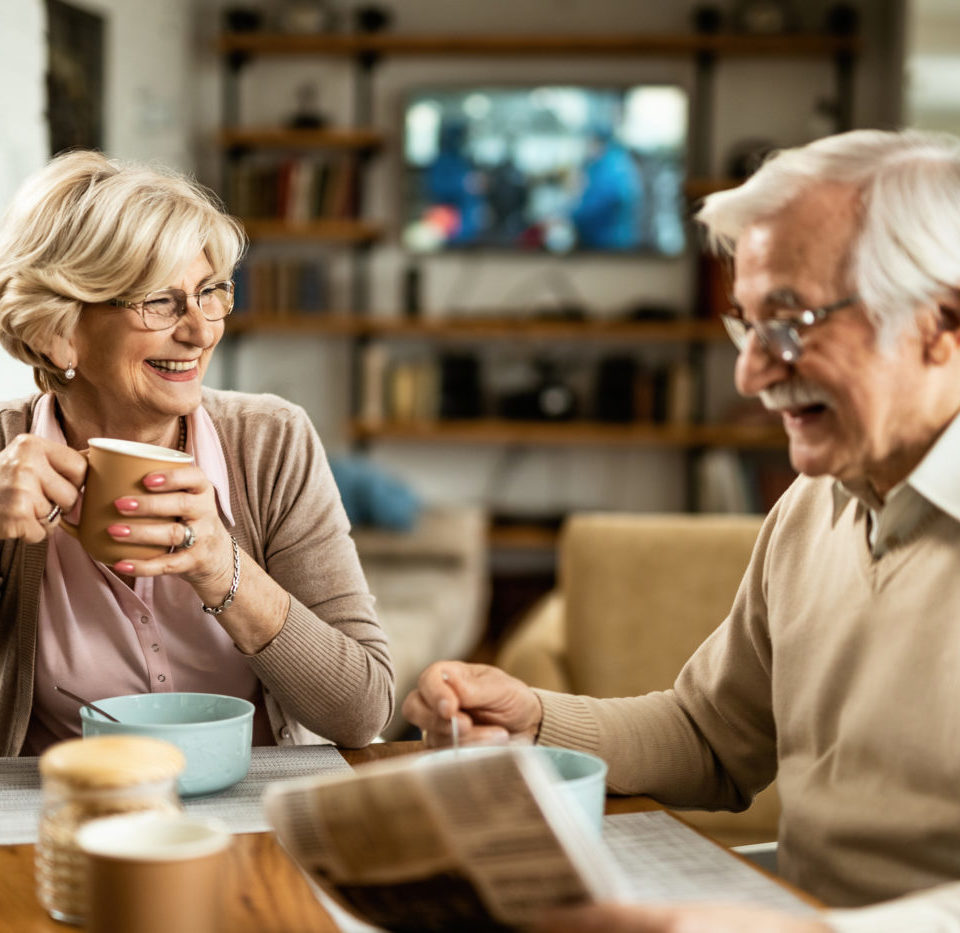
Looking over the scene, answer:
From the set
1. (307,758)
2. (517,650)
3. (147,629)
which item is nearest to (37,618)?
(147,629)

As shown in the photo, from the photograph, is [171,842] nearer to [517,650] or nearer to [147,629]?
[147,629]

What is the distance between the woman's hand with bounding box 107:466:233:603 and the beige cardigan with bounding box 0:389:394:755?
141mm

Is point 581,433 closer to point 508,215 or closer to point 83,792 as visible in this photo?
point 508,215

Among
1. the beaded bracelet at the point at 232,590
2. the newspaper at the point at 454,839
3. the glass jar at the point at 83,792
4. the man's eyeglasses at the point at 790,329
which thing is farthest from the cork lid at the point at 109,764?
the man's eyeglasses at the point at 790,329

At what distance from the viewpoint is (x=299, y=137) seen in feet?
17.1

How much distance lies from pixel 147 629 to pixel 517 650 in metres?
1.32

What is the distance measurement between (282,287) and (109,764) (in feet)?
15.3

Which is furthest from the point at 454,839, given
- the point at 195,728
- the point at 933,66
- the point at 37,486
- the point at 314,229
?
the point at 314,229

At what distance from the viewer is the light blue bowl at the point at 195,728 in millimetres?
1021

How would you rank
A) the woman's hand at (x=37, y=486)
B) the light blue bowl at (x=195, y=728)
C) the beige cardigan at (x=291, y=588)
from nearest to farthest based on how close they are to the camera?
the light blue bowl at (x=195, y=728), the woman's hand at (x=37, y=486), the beige cardigan at (x=291, y=588)

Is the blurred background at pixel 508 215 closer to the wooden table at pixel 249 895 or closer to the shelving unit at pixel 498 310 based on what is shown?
the shelving unit at pixel 498 310

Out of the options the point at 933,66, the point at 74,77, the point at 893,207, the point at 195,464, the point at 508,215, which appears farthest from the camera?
the point at 508,215

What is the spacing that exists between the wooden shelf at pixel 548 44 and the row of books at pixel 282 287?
3.04 ft

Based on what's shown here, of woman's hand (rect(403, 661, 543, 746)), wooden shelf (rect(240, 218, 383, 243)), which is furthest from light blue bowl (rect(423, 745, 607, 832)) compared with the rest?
wooden shelf (rect(240, 218, 383, 243))
